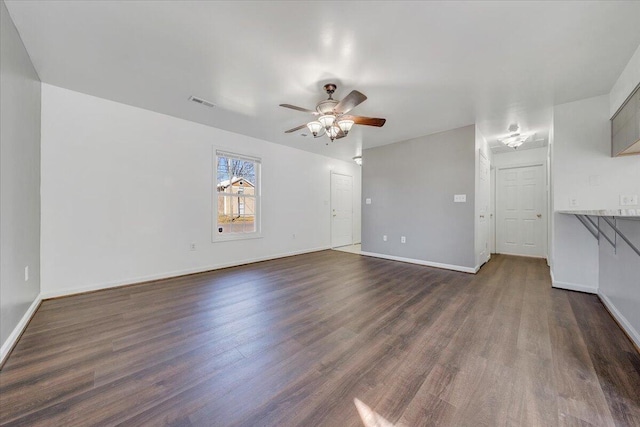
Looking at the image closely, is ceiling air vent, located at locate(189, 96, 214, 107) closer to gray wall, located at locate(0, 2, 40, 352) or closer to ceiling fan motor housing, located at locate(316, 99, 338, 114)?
gray wall, located at locate(0, 2, 40, 352)

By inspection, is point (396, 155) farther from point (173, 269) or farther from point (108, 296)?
point (108, 296)

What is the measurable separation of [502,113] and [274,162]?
404cm

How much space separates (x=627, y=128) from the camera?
2.41 meters

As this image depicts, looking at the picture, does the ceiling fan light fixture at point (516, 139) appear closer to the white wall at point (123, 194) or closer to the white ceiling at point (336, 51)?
the white ceiling at point (336, 51)

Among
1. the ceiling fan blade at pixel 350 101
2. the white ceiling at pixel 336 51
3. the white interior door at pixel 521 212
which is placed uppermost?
the white ceiling at pixel 336 51

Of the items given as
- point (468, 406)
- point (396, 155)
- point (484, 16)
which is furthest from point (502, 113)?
point (468, 406)

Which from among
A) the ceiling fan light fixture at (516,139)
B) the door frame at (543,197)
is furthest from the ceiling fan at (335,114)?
the door frame at (543,197)

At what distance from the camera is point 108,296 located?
2979 mm

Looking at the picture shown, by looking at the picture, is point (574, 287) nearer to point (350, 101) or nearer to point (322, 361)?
point (322, 361)

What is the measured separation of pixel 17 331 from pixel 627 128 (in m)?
5.88

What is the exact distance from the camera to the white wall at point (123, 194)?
2.93 meters

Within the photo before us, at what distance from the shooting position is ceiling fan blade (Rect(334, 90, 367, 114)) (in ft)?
7.98

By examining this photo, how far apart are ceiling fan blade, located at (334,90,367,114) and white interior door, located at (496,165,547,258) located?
197 inches

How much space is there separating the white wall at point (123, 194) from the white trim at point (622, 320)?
4876mm
